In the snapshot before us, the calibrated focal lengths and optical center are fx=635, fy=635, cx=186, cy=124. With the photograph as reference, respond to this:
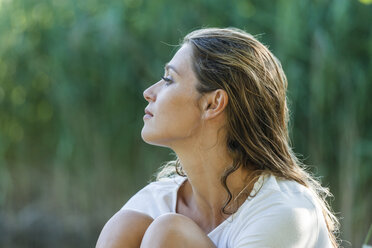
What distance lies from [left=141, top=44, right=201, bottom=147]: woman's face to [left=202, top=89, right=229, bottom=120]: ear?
3cm

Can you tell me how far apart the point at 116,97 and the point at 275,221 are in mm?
2244

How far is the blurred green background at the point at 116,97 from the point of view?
313cm

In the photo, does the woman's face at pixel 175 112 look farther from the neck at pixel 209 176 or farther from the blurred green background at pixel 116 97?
the blurred green background at pixel 116 97

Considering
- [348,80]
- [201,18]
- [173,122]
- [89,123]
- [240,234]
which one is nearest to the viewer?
[240,234]

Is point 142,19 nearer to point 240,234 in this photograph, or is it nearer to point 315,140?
point 315,140

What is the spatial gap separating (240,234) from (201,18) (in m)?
2.01

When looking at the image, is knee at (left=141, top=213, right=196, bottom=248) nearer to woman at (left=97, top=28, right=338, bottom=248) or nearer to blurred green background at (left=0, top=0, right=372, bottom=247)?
woman at (left=97, top=28, right=338, bottom=248)

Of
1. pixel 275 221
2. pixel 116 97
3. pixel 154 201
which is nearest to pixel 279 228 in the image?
pixel 275 221

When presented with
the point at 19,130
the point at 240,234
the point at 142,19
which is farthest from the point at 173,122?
the point at 19,130

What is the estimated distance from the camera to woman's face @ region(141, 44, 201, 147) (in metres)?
1.73

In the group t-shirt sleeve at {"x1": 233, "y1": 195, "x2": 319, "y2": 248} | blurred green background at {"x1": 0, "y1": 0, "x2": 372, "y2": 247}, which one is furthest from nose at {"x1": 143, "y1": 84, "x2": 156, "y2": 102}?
blurred green background at {"x1": 0, "y1": 0, "x2": 372, "y2": 247}

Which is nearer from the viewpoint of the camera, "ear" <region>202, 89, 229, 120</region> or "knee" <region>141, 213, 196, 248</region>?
"knee" <region>141, 213, 196, 248</region>

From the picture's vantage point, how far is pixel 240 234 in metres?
1.61

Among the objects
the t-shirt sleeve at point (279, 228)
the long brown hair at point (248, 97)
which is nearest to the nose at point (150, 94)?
the long brown hair at point (248, 97)
